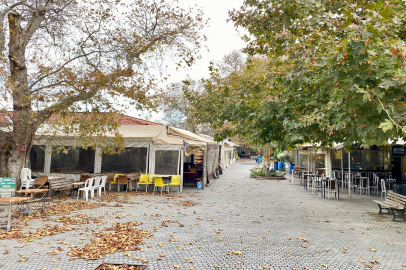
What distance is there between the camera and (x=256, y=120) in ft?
27.3

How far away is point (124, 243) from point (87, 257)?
0.86 m

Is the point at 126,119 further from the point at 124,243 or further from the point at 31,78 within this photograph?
the point at 124,243

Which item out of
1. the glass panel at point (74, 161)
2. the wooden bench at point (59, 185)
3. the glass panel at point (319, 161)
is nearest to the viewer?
the wooden bench at point (59, 185)


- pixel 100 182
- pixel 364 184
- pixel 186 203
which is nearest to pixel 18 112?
pixel 100 182

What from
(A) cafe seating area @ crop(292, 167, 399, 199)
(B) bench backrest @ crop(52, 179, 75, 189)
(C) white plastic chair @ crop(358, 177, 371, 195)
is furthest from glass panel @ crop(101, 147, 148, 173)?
(C) white plastic chair @ crop(358, 177, 371, 195)

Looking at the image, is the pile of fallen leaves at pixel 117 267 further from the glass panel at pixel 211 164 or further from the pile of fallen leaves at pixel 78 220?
the glass panel at pixel 211 164

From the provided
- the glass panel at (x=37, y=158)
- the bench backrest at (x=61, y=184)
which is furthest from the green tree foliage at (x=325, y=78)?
the glass panel at (x=37, y=158)

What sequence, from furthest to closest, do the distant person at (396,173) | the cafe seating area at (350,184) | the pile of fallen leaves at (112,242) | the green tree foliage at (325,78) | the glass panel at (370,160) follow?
the glass panel at (370,160) < the distant person at (396,173) < the cafe seating area at (350,184) < the pile of fallen leaves at (112,242) < the green tree foliage at (325,78)

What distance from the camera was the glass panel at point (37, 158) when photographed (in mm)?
14555

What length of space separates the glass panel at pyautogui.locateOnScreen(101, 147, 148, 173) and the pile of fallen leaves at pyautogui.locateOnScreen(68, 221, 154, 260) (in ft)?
23.7

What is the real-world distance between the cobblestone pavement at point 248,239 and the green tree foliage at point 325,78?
220cm

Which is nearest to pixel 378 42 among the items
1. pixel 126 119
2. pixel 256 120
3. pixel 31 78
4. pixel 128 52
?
pixel 256 120

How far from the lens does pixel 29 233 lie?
20.8ft

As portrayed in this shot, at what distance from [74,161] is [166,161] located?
15.6 ft
